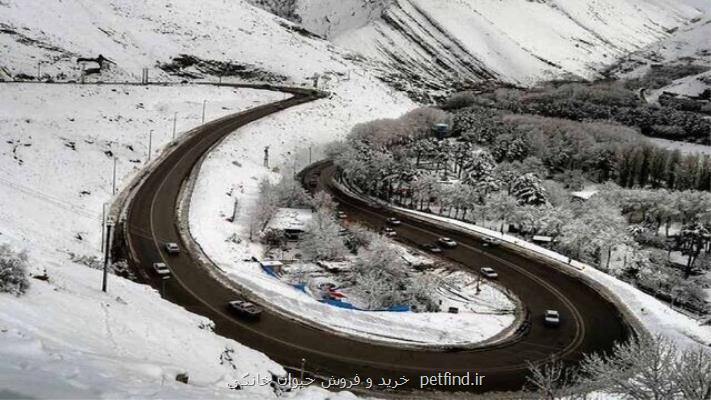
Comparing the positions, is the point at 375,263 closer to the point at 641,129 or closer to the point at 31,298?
the point at 31,298

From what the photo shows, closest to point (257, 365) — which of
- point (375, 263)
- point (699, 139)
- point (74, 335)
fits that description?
point (74, 335)

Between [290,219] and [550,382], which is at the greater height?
[550,382]

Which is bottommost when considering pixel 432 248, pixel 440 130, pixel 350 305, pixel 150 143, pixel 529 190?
pixel 350 305

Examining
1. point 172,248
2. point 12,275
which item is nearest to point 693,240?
point 172,248

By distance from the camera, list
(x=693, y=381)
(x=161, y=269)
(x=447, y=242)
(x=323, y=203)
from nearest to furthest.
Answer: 1. (x=693, y=381)
2. (x=161, y=269)
3. (x=447, y=242)
4. (x=323, y=203)

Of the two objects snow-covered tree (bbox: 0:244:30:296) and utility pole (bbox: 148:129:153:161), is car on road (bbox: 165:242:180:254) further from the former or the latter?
snow-covered tree (bbox: 0:244:30:296)

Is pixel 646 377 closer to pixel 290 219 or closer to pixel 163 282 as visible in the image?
pixel 163 282
